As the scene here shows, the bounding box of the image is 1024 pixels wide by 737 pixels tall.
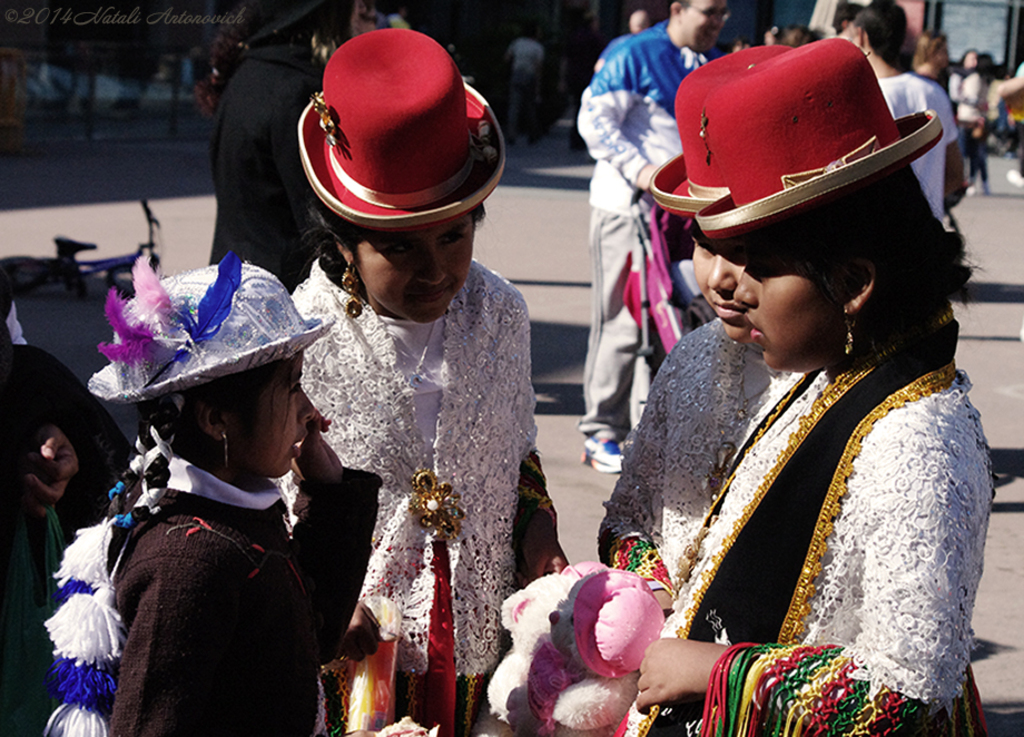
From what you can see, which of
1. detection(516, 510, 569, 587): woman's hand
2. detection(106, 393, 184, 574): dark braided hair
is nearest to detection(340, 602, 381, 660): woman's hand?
detection(516, 510, 569, 587): woman's hand

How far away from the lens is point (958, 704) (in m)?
1.83

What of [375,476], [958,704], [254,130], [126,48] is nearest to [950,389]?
[958,704]

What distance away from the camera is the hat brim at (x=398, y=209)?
7.22 feet

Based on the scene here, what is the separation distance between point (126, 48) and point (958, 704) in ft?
67.7

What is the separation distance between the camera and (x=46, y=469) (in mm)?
2582

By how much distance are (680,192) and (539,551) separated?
33.5 inches

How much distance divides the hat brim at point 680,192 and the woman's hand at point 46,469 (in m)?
1.45

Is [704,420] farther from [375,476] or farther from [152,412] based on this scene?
[152,412]

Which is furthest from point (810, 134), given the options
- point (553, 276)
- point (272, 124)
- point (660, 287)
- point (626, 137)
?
point (553, 276)

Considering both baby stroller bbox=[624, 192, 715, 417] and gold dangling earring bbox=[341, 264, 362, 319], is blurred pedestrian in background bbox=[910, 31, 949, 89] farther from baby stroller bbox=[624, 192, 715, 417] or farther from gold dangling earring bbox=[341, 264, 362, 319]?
gold dangling earring bbox=[341, 264, 362, 319]

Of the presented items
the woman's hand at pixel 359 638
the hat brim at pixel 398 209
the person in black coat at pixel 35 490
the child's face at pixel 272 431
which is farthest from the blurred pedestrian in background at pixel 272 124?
the child's face at pixel 272 431

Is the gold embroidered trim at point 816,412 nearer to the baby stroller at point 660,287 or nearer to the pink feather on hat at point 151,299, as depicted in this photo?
the pink feather on hat at point 151,299

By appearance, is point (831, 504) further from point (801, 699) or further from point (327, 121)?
point (327, 121)

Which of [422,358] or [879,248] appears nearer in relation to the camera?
[879,248]
